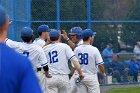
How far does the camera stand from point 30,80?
3646 mm

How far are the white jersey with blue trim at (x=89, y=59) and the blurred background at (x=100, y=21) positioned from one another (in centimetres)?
594

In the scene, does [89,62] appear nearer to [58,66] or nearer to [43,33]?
[58,66]

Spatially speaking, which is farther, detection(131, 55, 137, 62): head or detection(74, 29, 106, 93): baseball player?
detection(131, 55, 137, 62): head

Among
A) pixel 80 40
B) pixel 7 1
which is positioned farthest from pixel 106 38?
pixel 80 40

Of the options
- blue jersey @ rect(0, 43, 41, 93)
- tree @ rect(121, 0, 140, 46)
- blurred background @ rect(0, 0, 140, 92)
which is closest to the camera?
blue jersey @ rect(0, 43, 41, 93)

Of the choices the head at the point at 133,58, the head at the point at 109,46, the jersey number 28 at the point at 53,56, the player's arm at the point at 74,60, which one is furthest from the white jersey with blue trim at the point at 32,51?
the head at the point at 133,58

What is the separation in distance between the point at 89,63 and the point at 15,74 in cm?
703

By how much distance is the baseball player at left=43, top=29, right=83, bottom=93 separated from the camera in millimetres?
10523

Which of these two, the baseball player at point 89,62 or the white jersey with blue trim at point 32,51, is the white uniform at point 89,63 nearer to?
the baseball player at point 89,62

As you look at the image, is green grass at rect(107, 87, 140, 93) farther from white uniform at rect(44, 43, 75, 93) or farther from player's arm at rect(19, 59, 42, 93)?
player's arm at rect(19, 59, 42, 93)

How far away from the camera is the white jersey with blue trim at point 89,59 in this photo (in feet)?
34.7

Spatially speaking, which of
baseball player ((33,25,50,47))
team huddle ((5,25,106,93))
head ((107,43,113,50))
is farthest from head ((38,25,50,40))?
head ((107,43,113,50))

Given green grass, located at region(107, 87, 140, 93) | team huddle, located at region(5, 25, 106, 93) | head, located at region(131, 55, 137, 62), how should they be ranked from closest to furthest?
team huddle, located at region(5, 25, 106, 93) → green grass, located at region(107, 87, 140, 93) → head, located at region(131, 55, 137, 62)

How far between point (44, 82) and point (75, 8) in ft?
25.8
